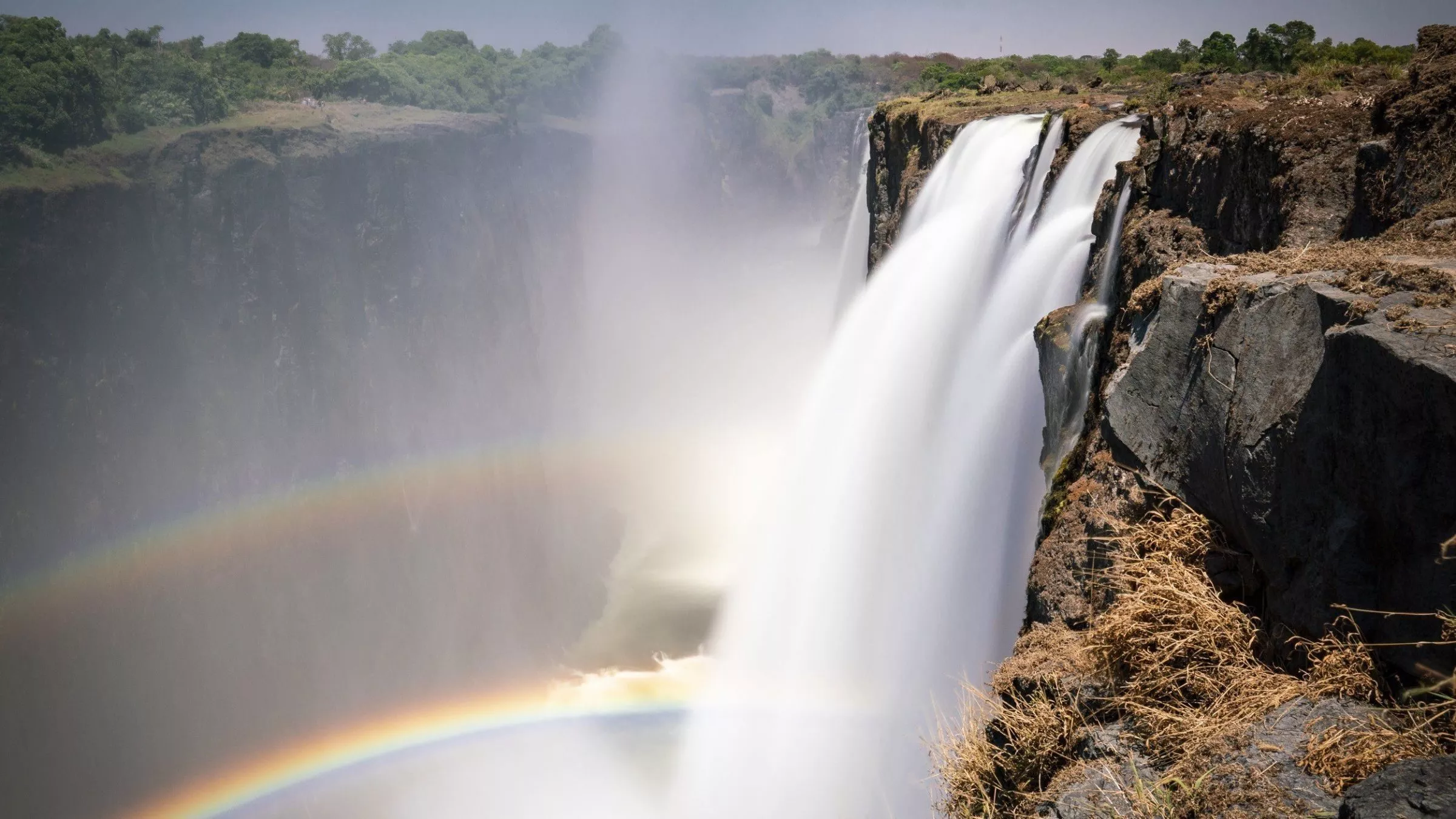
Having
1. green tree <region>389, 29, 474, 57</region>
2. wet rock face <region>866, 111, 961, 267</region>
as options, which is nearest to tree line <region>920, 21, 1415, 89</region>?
wet rock face <region>866, 111, 961, 267</region>

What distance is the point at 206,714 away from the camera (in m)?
31.9

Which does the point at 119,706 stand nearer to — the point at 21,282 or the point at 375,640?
the point at 375,640

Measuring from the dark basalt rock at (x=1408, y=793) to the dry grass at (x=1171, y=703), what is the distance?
0.27m

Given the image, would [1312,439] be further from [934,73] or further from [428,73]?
[428,73]

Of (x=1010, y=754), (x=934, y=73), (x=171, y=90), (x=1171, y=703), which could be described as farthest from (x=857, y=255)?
(x=171, y=90)

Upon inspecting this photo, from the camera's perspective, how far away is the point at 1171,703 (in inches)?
175

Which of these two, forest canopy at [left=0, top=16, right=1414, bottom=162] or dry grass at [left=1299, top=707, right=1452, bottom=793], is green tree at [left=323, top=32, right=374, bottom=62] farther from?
dry grass at [left=1299, top=707, right=1452, bottom=793]

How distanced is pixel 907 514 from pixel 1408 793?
9902 mm

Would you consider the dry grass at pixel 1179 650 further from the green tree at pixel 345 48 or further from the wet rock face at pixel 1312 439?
the green tree at pixel 345 48

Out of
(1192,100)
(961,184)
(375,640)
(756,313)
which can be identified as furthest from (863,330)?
(756,313)

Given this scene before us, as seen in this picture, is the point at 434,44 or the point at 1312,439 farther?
the point at 434,44

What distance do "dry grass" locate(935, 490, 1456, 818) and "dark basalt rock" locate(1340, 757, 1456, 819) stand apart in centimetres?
27

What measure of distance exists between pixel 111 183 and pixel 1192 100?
118ft

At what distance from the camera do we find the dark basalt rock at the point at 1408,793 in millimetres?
2977
